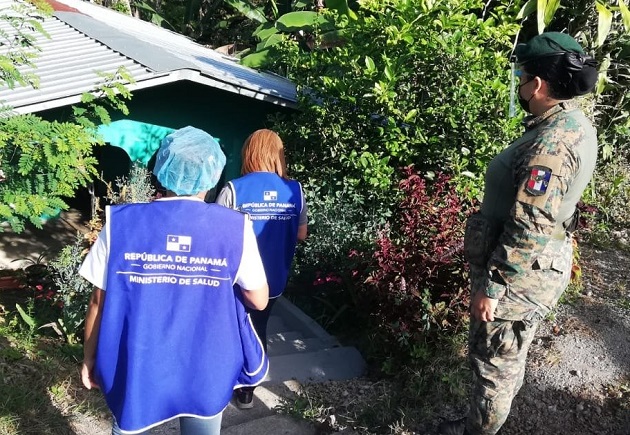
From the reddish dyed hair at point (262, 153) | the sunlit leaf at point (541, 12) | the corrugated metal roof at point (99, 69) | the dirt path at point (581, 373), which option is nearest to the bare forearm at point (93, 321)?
the reddish dyed hair at point (262, 153)

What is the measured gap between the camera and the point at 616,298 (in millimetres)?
5129

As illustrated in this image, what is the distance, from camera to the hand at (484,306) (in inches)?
109

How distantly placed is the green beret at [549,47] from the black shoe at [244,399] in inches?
104

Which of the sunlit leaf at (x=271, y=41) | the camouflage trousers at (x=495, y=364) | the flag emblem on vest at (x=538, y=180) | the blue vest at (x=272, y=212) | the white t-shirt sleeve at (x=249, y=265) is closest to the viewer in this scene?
the white t-shirt sleeve at (x=249, y=265)

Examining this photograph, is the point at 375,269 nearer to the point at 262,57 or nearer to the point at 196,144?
the point at 196,144

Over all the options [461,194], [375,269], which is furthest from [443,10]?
[375,269]

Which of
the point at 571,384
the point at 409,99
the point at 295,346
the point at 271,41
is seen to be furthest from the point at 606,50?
the point at 295,346

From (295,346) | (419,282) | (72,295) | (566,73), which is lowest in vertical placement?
(295,346)

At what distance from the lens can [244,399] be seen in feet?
13.1

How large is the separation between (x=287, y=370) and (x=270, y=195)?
159 cm

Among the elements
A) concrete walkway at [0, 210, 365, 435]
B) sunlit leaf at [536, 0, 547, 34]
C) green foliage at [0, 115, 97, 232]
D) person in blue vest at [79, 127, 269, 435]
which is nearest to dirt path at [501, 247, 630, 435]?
concrete walkway at [0, 210, 365, 435]

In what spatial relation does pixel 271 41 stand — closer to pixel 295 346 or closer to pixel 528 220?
pixel 295 346

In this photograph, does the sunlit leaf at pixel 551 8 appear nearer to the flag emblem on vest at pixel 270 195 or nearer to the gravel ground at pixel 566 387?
the gravel ground at pixel 566 387

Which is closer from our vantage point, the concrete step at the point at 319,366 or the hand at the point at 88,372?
the hand at the point at 88,372
